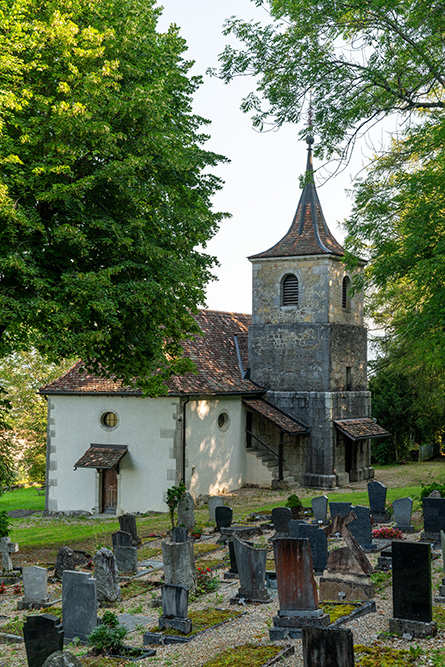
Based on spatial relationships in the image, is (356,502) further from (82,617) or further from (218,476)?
(82,617)

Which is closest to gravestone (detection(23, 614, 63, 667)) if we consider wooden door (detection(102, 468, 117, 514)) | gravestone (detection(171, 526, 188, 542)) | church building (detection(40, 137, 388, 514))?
gravestone (detection(171, 526, 188, 542))

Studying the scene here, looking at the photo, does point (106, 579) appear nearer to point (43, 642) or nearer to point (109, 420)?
point (43, 642)

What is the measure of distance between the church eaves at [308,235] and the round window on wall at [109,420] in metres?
9.23

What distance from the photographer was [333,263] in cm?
2905

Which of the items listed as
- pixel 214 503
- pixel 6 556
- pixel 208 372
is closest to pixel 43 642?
pixel 6 556

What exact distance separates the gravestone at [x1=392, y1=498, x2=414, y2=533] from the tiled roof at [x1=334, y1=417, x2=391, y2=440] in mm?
11977

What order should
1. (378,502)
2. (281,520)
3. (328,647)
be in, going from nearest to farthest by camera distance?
1. (328,647)
2. (281,520)
3. (378,502)

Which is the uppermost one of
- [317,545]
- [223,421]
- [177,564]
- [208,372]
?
[208,372]

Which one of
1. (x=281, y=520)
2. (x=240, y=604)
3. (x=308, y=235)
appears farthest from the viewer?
(x=308, y=235)

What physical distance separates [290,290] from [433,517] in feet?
51.4

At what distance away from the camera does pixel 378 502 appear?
17.8 meters

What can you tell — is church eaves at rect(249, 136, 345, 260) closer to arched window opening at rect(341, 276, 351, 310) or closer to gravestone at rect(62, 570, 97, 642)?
arched window opening at rect(341, 276, 351, 310)

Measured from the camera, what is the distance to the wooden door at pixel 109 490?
83.4 feet

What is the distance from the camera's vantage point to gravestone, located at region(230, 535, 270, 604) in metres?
11.0
